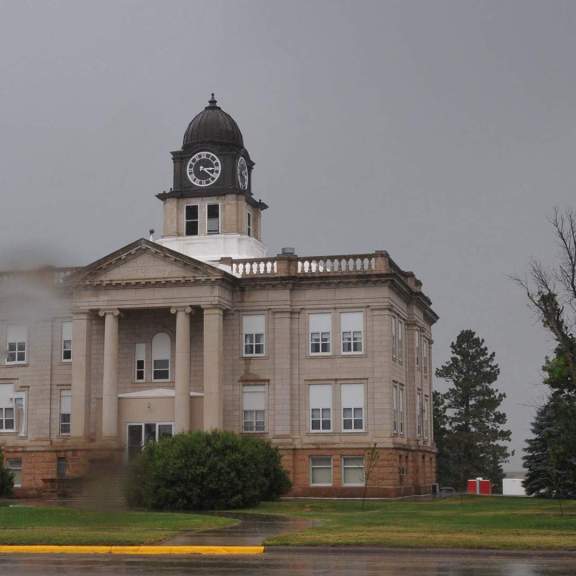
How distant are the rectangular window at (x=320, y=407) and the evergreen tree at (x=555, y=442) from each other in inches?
421

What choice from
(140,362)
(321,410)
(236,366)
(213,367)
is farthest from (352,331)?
(140,362)

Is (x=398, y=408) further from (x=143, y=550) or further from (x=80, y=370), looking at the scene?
(x=143, y=550)

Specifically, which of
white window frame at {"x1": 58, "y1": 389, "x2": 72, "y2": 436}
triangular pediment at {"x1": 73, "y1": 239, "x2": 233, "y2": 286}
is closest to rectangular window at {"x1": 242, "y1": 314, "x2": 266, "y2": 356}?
triangular pediment at {"x1": 73, "y1": 239, "x2": 233, "y2": 286}

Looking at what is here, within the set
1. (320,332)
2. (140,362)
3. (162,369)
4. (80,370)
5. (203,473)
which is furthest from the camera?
(140,362)

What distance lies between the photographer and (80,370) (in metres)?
59.1

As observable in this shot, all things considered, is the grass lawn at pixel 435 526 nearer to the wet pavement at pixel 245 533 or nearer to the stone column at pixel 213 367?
the wet pavement at pixel 245 533

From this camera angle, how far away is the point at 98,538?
28.8 m

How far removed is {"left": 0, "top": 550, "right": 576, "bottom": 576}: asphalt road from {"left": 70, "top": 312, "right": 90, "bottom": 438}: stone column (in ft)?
105

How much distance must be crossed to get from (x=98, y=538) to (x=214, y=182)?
39.2m

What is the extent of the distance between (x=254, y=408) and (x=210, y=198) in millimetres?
13152

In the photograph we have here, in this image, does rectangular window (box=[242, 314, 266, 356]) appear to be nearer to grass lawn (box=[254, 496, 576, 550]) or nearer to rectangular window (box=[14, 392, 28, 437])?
rectangular window (box=[14, 392, 28, 437])

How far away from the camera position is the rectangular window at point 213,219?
65562 millimetres

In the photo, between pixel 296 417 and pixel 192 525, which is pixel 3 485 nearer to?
pixel 296 417

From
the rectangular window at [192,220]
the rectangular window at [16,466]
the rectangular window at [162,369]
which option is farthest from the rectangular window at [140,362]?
the rectangular window at [192,220]
